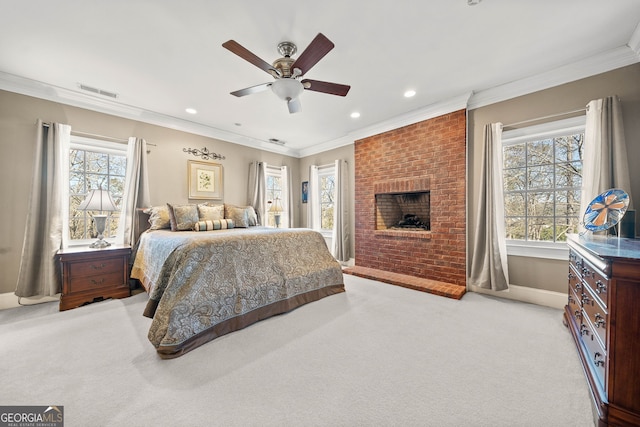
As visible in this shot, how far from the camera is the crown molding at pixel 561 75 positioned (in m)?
2.30

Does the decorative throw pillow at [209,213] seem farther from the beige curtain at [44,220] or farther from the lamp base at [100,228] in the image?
the beige curtain at [44,220]

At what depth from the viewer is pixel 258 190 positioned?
4.88 metres

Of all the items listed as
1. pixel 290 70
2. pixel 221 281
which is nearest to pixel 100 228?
pixel 221 281

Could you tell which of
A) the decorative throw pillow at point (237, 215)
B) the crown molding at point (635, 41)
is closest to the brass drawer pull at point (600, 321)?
the crown molding at point (635, 41)

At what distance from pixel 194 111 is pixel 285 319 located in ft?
10.5

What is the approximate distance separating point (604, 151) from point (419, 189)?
1844mm

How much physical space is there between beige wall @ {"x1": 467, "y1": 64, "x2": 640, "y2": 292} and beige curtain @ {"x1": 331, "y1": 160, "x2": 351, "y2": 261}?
2.13 meters

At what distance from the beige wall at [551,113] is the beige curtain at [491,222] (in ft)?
0.53

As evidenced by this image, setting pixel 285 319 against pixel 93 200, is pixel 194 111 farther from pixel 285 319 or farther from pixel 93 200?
pixel 285 319

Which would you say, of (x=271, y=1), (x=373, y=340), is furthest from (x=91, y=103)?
(x=373, y=340)

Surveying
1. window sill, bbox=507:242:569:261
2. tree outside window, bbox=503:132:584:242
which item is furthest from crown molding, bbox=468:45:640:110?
window sill, bbox=507:242:569:261

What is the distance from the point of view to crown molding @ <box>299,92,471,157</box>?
10.7ft

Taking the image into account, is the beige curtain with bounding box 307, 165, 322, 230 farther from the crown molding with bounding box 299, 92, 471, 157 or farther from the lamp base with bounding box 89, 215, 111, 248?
the lamp base with bounding box 89, 215, 111, 248

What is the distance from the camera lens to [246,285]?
2.28 meters
